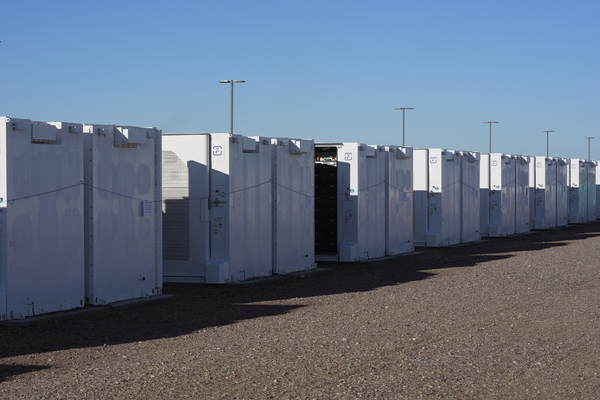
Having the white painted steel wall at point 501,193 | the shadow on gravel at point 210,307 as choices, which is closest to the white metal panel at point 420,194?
the shadow on gravel at point 210,307

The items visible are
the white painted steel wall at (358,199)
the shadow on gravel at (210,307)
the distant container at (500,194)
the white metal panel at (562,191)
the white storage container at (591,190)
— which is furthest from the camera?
the white storage container at (591,190)

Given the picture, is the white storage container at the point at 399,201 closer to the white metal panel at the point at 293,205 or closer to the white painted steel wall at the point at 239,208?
the white metal panel at the point at 293,205

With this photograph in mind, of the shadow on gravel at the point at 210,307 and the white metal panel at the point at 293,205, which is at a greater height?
the white metal panel at the point at 293,205

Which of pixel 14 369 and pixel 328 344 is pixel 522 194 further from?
pixel 14 369

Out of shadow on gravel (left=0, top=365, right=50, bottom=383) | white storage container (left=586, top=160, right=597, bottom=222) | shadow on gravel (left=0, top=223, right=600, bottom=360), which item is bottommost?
shadow on gravel (left=0, top=223, right=600, bottom=360)

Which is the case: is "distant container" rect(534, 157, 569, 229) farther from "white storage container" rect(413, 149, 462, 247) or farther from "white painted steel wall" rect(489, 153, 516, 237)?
"white storage container" rect(413, 149, 462, 247)

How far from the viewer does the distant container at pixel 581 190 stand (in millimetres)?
38750

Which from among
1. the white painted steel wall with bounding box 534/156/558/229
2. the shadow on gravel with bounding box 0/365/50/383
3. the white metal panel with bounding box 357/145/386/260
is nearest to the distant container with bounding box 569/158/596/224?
the white painted steel wall with bounding box 534/156/558/229

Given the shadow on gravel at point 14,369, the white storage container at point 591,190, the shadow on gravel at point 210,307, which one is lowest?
the shadow on gravel at point 210,307

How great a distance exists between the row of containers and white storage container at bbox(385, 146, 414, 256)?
0.18 feet

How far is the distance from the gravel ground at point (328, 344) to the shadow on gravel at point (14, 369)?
0.06 ft

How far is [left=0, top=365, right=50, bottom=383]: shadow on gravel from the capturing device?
7410 mm

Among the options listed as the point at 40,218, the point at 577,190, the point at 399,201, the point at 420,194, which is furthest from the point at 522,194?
the point at 40,218

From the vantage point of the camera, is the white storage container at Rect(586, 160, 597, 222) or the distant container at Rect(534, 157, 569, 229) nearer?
the distant container at Rect(534, 157, 569, 229)
